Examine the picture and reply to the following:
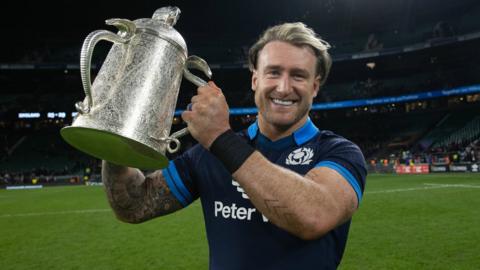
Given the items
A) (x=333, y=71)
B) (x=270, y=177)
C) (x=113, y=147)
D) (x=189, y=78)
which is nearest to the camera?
(x=270, y=177)

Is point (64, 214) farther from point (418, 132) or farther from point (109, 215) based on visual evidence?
point (418, 132)

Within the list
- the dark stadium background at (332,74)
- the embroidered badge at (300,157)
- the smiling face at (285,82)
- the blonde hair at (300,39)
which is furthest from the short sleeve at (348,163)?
the dark stadium background at (332,74)

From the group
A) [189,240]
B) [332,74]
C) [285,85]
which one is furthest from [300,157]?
[332,74]

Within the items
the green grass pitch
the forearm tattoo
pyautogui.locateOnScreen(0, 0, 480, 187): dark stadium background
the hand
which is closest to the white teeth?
the hand

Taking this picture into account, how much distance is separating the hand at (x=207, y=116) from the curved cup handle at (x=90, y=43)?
345mm

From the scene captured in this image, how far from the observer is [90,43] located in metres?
1.27

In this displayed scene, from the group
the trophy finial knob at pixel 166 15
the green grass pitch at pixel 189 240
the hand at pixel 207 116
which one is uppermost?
the trophy finial knob at pixel 166 15

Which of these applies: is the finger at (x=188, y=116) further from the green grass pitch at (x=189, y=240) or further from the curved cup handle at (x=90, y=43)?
the green grass pitch at (x=189, y=240)

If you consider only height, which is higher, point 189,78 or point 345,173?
point 189,78

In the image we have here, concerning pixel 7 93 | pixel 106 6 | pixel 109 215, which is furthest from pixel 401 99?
pixel 7 93

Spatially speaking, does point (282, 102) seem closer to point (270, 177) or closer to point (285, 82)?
point (285, 82)

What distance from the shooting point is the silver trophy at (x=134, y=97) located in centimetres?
138

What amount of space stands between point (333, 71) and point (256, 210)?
1633 inches

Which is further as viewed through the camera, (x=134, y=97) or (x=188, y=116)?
(x=134, y=97)
